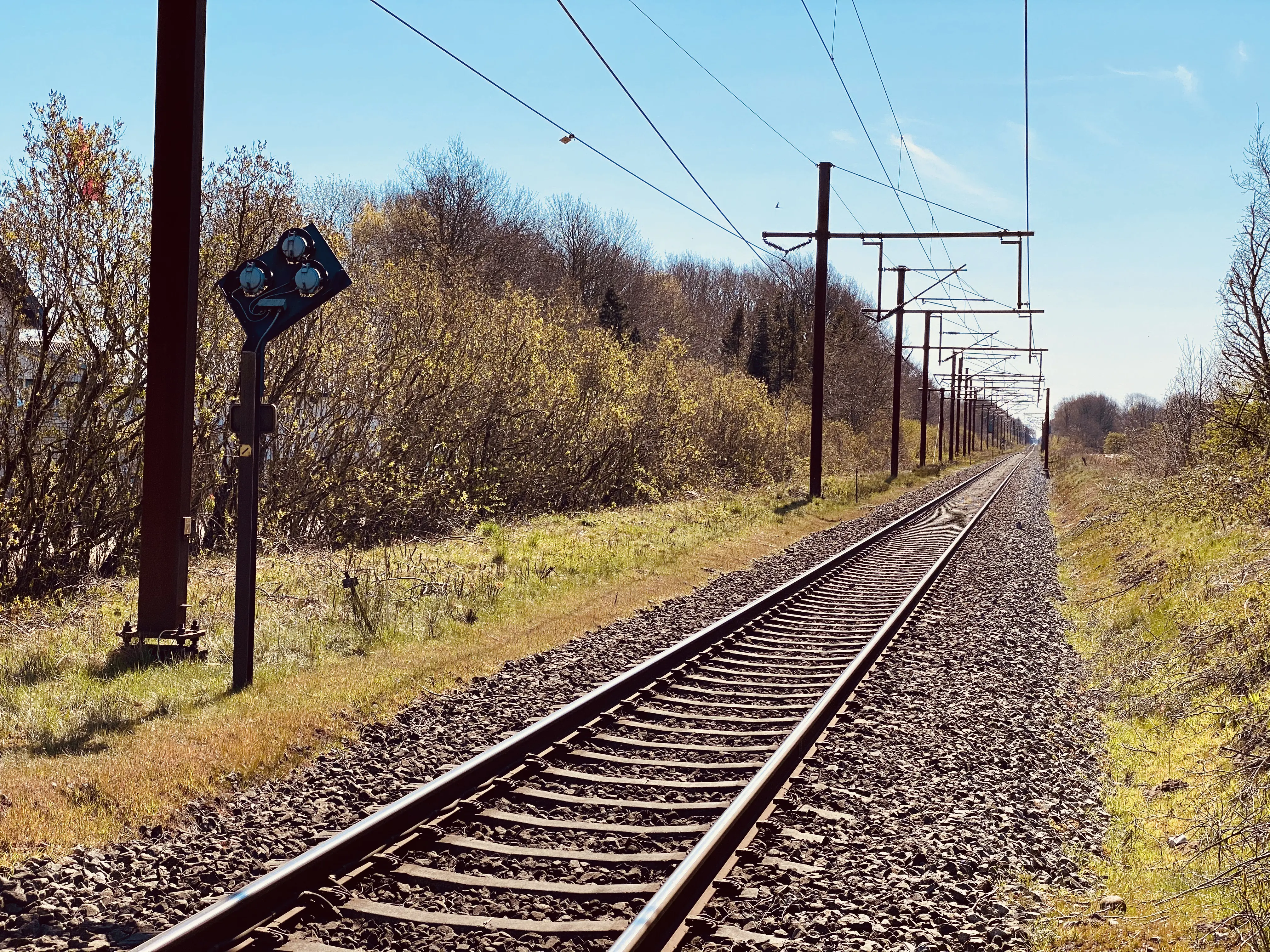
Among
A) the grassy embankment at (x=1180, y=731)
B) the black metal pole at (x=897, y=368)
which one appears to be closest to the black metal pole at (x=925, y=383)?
the black metal pole at (x=897, y=368)

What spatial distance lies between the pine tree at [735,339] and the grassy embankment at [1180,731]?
6389 centimetres

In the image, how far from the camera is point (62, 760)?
6070 mm

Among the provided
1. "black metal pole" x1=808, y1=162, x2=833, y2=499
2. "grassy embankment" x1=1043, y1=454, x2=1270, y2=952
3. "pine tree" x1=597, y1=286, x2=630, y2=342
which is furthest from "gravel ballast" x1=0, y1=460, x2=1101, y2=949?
"pine tree" x1=597, y1=286, x2=630, y2=342

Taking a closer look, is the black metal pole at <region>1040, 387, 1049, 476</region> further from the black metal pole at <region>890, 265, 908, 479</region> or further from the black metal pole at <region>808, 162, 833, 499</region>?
the black metal pole at <region>808, 162, 833, 499</region>

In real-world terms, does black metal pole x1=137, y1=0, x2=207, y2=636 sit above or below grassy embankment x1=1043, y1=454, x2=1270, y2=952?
above

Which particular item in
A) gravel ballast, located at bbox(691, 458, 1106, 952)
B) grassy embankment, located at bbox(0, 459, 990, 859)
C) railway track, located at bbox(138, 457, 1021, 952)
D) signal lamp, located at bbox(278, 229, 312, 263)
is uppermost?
signal lamp, located at bbox(278, 229, 312, 263)

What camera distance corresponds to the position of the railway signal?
26.2ft

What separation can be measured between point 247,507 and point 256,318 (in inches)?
55.5

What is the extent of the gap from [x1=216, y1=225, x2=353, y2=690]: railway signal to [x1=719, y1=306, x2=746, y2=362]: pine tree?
7141 cm

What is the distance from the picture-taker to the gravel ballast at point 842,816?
445 centimetres

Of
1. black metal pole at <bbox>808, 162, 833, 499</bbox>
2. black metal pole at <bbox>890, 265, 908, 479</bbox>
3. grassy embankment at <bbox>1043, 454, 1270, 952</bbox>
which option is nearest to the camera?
grassy embankment at <bbox>1043, 454, 1270, 952</bbox>

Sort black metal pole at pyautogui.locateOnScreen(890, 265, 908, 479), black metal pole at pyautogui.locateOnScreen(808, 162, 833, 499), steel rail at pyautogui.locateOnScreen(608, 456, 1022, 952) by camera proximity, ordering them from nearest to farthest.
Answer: steel rail at pyautogui.locateOnScreen(608, 456, 1022, 952) < black metal pole at pyautogui.locateOnScreen(808, 162, 833, 499) < black metal pole at pyautogui.locateOnScreen(890, 265, 908, 479)

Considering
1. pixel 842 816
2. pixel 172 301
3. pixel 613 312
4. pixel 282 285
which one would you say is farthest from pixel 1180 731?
pixel 613 312

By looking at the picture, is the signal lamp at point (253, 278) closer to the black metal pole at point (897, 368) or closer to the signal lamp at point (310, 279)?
the signal lamp at point (310, 279)
